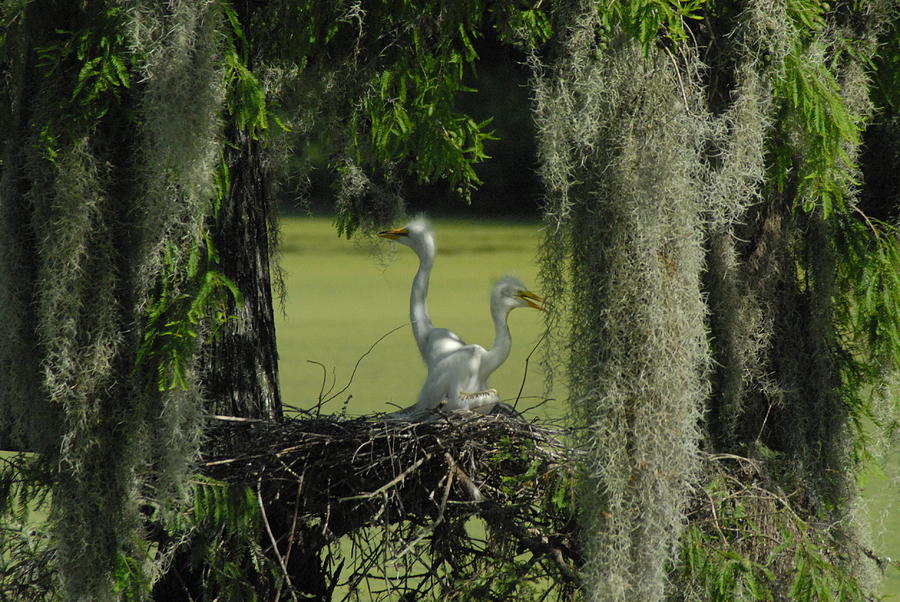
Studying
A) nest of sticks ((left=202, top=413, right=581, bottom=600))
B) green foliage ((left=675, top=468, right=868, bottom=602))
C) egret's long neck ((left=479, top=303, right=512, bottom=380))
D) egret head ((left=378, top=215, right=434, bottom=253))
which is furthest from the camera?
egret head ((left=378, top=215, right=434, bottom=253))

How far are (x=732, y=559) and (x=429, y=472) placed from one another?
0.59 m

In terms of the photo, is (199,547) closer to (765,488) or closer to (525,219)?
(765,488)

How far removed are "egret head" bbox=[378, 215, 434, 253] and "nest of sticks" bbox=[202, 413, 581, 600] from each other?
676 mm

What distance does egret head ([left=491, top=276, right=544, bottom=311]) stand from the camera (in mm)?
2877

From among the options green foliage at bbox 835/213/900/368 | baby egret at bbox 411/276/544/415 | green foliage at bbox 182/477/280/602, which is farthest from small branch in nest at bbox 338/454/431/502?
green foliage at bbox 835/213/900/368

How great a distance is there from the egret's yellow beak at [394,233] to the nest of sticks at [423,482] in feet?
2.26

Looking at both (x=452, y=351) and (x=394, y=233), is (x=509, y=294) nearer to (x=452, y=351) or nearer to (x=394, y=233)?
(x=452, y=351)

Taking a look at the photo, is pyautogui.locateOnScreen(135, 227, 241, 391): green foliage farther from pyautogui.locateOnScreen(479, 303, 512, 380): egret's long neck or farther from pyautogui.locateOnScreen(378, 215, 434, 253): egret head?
pyautogui.locateOnScreen(378, 215, 434, 253): egret head

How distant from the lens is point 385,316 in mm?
8086

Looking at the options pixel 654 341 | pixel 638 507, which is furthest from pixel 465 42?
pixel 638 507

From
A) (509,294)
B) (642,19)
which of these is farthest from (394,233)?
(642,19)

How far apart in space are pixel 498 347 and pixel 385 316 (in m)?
5.31

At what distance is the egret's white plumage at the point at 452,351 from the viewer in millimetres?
2664

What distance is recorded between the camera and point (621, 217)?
1.84 meters
